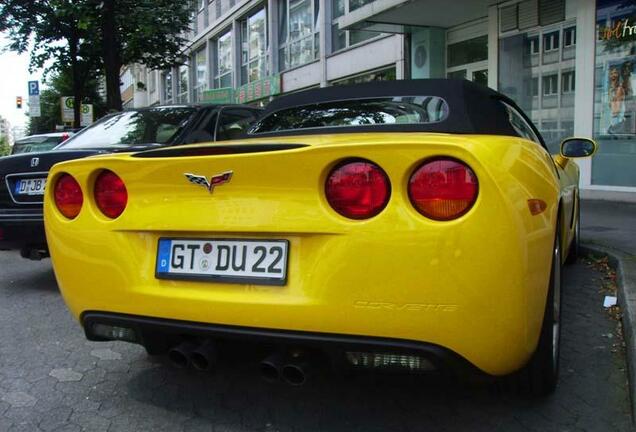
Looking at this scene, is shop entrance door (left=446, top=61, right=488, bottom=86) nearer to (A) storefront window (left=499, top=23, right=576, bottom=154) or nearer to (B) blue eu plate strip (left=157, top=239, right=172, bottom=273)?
(A) storefront window (left=499, top=23, right=576, bottom=154)

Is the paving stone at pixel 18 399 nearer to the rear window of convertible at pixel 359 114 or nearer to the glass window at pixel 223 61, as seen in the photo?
the rear window of convertible at pixel 359 114

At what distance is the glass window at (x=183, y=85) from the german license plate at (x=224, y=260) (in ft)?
111

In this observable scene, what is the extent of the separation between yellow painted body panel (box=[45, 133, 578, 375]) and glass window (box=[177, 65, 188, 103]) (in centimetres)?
3391

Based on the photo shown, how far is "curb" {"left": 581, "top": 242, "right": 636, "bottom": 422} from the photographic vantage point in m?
2.81

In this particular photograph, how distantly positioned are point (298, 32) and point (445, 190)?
19408mm

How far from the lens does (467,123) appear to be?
281 cm

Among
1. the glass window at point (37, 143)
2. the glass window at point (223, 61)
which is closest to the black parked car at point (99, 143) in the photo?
the glass window at point (37, 143)

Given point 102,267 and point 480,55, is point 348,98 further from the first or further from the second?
point 480,55

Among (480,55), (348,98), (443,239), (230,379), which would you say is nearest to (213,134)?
(348,98)

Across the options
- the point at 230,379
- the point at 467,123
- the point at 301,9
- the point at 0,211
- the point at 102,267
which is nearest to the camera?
the point at 102,267

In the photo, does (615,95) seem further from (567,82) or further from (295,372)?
(295,372)

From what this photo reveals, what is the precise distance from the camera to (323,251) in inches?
85.0

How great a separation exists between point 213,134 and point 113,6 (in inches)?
411

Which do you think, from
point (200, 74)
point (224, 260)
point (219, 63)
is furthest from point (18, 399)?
point (200, 74)
